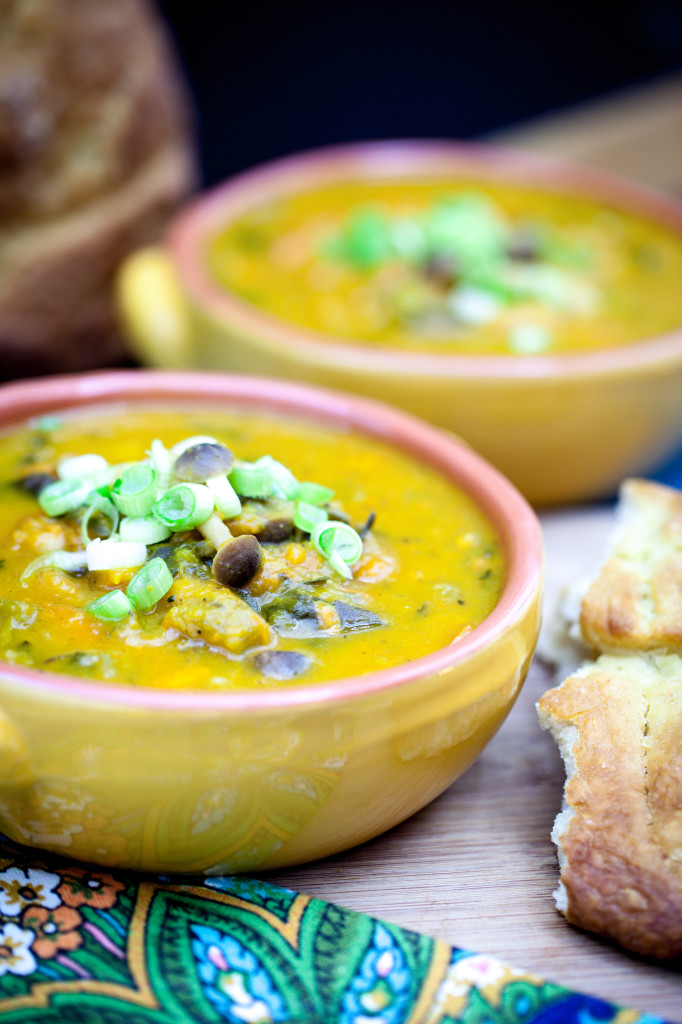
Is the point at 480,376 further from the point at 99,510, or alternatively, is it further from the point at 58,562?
the point at 58,562

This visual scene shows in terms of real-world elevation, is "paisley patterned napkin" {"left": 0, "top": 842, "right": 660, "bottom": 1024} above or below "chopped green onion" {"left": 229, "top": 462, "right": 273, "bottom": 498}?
below

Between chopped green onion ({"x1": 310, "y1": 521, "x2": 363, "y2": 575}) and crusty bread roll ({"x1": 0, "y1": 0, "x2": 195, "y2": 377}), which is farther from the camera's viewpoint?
crusty bread roll ({"x1": 0, "y1": 0, "x2": 195, "y2": 377})

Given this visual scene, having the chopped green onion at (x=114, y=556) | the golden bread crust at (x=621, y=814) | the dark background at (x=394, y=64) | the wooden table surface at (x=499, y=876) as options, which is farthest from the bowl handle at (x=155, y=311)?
the dark background at (x=394, y=64)

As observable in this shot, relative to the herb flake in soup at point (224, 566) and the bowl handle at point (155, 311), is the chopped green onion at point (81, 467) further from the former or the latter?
the bowl handle at point (155, 311)

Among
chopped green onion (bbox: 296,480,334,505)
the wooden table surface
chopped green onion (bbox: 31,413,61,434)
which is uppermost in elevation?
chopped green onion (bbox: 31,413,61,434)

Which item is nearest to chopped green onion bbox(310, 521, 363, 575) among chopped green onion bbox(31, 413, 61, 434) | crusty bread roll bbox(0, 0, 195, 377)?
chopped green onion bbox(31, 413, 61, 434)

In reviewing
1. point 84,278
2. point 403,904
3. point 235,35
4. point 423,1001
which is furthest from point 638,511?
point 235,35

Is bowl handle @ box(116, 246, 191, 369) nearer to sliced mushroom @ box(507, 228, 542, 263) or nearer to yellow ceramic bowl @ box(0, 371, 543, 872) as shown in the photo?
sliced mushroom @ box(507, 228, 542, 263)
